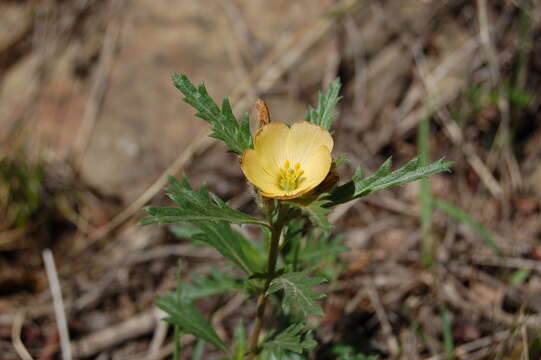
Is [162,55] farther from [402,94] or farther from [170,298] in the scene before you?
[170,298]

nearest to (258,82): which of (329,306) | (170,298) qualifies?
(329,306)

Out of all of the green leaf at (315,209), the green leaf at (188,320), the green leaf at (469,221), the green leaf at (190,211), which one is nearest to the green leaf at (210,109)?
the green leaf at (190,211)

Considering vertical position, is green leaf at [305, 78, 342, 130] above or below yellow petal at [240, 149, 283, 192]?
above

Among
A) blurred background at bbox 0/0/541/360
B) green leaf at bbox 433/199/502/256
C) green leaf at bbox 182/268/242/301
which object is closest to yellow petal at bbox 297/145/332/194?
green leaf at bbox 182/268/242/301

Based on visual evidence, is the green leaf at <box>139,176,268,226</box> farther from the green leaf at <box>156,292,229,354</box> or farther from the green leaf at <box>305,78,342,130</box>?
the green leaf at <box>156,292,229,354</box>

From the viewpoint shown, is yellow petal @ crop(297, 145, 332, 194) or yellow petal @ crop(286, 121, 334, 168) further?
yellow petal @ crop(286, 121, 334, 168)

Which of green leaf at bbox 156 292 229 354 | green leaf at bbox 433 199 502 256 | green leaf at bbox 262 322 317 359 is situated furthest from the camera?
green leaf at bbox 433 199 502 256

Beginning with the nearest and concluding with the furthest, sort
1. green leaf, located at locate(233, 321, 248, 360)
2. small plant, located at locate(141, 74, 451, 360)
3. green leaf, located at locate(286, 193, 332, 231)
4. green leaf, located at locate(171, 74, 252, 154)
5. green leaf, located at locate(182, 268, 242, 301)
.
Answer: green leaf, located at locate(286, 193, 332, 231) < small plant, located at locate(141, 74, 451, 360) < green leaf, located at locate(171, 74, 252, 154) < green leaf, located at locate(233, 321, 248, 360) < green leaf, located at locate(182, 268, 242, 301)
